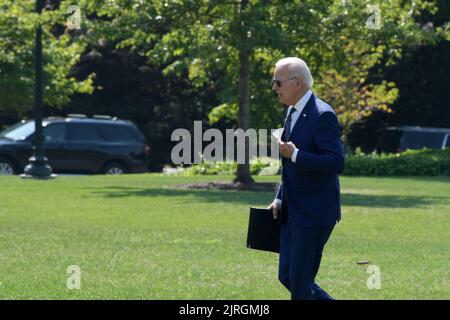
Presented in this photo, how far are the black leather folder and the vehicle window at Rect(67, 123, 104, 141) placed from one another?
26220 millimetres

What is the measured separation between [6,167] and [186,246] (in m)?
19.8

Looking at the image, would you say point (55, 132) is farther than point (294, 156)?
Yes

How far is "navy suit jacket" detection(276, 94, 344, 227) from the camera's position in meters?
7.74

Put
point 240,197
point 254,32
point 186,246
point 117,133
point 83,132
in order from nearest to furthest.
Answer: point 186,246 → point 240,197 → point 254,32 → point 83,132 → point 117,133

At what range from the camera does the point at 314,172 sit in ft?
25.7

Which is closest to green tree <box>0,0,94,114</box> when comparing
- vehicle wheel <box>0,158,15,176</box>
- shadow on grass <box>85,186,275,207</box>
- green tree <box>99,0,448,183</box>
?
vehicle wheel <box>0,158,15,176</box>

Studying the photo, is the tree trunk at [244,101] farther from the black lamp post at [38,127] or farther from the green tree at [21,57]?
the green tree at [21,57]

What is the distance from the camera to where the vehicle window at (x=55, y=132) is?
111ft

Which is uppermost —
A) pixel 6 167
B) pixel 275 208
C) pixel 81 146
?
pixel 275 208

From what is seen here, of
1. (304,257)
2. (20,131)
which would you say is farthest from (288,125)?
(20,131)

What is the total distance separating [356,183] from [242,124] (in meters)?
4.74

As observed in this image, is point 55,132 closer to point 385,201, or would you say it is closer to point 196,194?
point 196,194

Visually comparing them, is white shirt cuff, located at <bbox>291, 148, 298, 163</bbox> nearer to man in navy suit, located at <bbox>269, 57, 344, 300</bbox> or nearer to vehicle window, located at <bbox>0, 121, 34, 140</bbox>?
man in navy suit, located at <bbox>269, 57, 344, 300</bbox>
